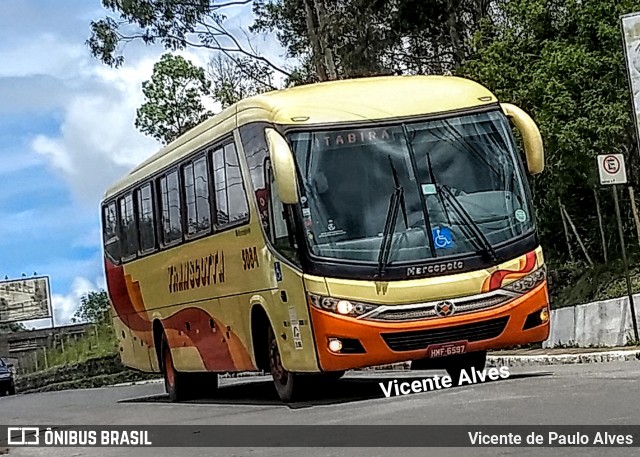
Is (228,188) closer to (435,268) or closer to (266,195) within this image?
(266,195)

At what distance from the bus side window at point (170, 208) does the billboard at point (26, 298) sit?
245 ft

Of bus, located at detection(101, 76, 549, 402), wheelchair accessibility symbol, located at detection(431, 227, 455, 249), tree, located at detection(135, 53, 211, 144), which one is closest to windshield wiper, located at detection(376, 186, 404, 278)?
A: bus, located at detection(101, 76, 549, 402)

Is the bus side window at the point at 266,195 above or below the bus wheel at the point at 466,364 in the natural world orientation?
above

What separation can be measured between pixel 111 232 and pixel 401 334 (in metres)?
10.3

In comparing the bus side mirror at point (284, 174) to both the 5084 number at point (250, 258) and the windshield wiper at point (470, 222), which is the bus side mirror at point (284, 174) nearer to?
the windshield wiper at point (470, 222)

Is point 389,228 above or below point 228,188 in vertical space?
below

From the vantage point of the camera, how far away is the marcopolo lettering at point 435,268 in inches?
480

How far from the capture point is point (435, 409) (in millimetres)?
11211

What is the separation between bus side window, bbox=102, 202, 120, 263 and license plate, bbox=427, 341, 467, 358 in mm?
9703

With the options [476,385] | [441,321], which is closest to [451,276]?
[441,321]

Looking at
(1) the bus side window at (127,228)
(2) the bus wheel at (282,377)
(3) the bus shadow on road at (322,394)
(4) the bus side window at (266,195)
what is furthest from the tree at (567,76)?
(4) the bus side window at (266,195)

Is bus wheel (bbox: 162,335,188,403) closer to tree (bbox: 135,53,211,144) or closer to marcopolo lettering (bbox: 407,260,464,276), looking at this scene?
marcopolo lettering (bbox: 407,260,464,276)

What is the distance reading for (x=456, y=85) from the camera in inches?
527

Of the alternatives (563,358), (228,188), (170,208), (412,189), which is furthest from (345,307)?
(563,358)
